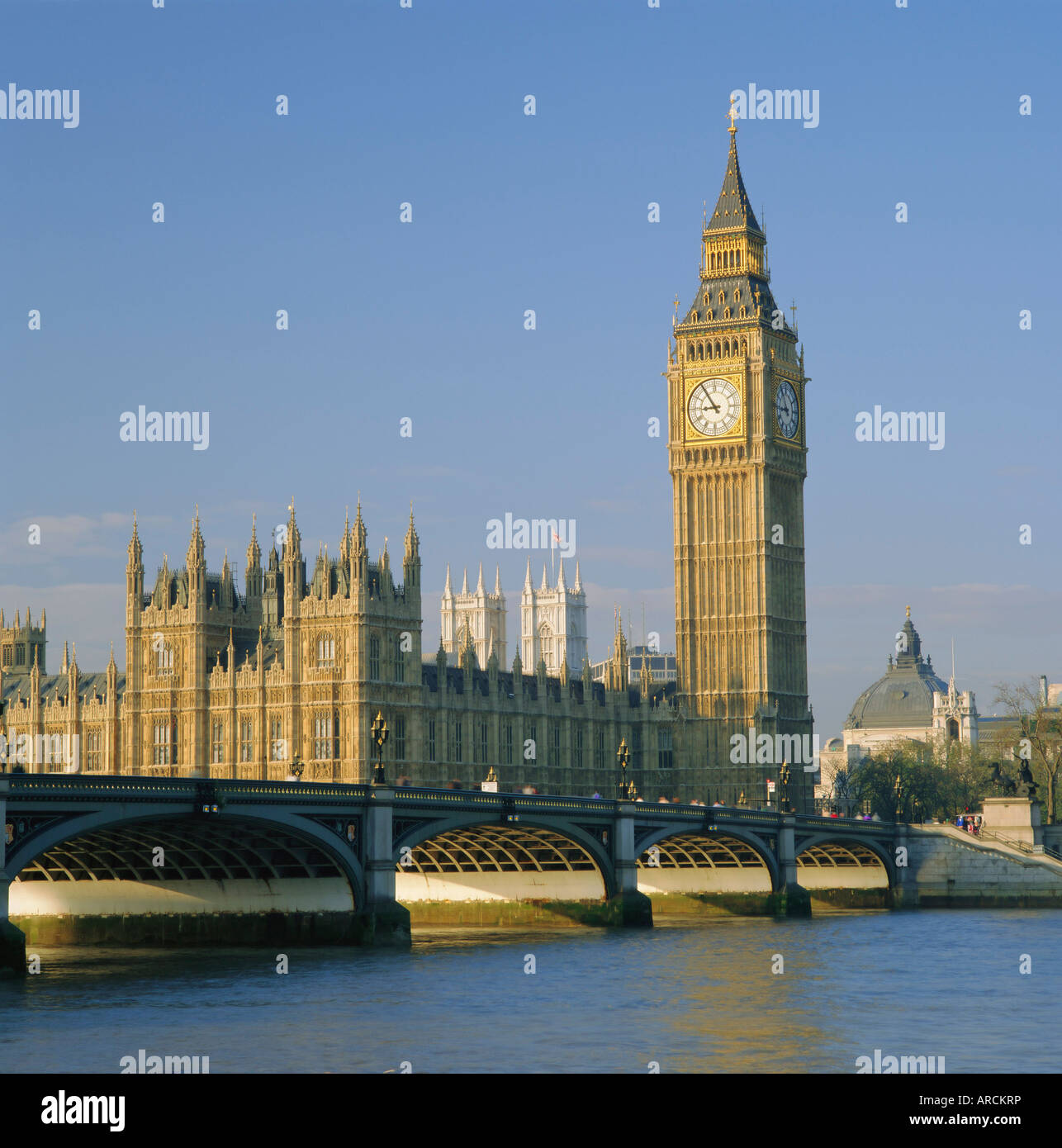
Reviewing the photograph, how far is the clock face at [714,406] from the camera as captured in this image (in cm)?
13125

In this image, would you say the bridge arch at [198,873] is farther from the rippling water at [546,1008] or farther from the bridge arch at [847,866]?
the bridge arch at [847,866]

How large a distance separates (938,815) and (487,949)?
258ft

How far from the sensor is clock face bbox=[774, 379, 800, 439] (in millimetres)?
132500

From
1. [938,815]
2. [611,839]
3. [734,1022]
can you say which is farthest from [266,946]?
[938,815]

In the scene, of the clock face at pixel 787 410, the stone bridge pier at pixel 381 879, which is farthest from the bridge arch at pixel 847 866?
the stone bridge pier at pixel 381 879

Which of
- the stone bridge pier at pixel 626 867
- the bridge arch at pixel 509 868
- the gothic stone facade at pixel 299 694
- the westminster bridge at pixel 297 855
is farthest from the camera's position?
the gothic stone facade at pixel 299 694

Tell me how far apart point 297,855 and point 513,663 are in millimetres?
56708

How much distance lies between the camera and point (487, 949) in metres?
66.8

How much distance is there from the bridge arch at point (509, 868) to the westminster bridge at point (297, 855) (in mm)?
71

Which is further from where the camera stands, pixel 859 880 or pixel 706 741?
pixel 706 741

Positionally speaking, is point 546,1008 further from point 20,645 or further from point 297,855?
point 20,645

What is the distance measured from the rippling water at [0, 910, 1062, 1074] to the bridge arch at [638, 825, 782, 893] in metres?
19.7

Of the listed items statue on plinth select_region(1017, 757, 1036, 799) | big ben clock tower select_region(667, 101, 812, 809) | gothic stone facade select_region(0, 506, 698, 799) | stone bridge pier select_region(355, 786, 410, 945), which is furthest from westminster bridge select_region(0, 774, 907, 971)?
big ben clock tower select_region(667, 101, 812, 809)
